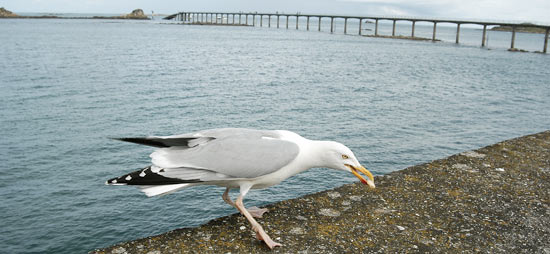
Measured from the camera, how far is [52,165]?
1266 cm

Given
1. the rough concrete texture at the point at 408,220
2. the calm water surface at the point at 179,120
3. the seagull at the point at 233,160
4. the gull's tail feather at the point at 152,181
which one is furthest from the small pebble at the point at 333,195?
the calm water surface at the point at 179,120

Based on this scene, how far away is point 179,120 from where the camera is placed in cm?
1778

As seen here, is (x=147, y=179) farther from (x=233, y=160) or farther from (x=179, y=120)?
(x=179, y=120)

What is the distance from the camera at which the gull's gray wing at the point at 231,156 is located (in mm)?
3375

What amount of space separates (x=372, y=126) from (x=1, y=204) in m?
13.5

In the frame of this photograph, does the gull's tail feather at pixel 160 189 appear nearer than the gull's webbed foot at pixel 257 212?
Yes

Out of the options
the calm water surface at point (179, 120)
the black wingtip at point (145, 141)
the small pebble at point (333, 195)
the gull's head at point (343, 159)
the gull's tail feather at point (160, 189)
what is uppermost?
the black wingtip at point (145, 141)

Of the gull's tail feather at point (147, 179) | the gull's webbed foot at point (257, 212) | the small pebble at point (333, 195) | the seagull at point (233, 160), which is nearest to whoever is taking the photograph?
the gull's tail feather at point (147, 179)

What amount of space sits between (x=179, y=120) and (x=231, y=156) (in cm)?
1484

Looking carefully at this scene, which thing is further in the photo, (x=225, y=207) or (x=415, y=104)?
(x=415, y=104)

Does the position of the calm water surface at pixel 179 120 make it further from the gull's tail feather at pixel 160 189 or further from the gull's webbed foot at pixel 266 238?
the gull's webbed foot at pixel 266 238

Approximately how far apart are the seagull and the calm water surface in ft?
19.3

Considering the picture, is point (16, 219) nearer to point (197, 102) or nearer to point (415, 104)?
point (197, 102)

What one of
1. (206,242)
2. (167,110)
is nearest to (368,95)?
(167,110)
